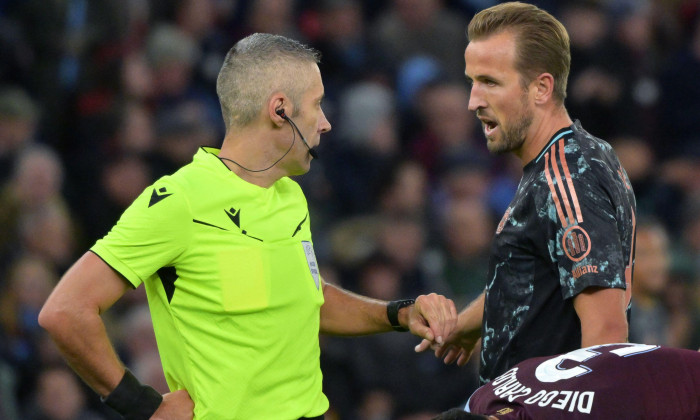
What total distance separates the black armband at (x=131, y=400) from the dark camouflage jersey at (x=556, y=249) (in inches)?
39.6

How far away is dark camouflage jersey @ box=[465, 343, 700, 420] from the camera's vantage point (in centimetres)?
242

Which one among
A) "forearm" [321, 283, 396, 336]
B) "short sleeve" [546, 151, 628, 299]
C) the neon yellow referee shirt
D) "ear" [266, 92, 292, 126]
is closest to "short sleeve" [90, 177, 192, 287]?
the neon yellow referee shirt

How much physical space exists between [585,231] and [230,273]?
0.96 meters

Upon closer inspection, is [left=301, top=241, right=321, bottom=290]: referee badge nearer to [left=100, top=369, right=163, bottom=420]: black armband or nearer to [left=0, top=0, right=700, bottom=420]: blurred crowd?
[left=100, top=369, right=163, bottom=420]: black armband

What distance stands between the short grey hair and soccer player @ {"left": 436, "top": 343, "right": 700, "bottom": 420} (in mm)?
1069

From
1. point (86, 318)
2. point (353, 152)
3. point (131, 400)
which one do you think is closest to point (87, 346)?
point (86, 318)

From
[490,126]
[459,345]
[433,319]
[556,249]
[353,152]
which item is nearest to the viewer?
[556,249]

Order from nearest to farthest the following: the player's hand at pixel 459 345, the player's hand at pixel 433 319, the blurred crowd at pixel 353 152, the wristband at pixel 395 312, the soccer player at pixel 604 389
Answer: the soccer player at pixel 604 389
the player's hand at pixel 433 319
the wristband at pixel 395 312
the player's hand at pixel 459 345
the blurred crowd at pixel 353 152

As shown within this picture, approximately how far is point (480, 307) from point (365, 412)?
221 cm

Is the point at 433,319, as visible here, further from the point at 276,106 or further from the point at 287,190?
the point at 276,106

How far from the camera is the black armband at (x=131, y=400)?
2.70 m

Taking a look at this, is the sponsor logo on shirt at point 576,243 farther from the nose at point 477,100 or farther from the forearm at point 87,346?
the forearm at point 87,346

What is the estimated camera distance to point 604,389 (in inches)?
96.0

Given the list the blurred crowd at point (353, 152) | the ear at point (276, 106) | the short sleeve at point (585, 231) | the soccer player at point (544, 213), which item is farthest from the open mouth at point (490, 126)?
the blurred crowd at point (353, 152)
